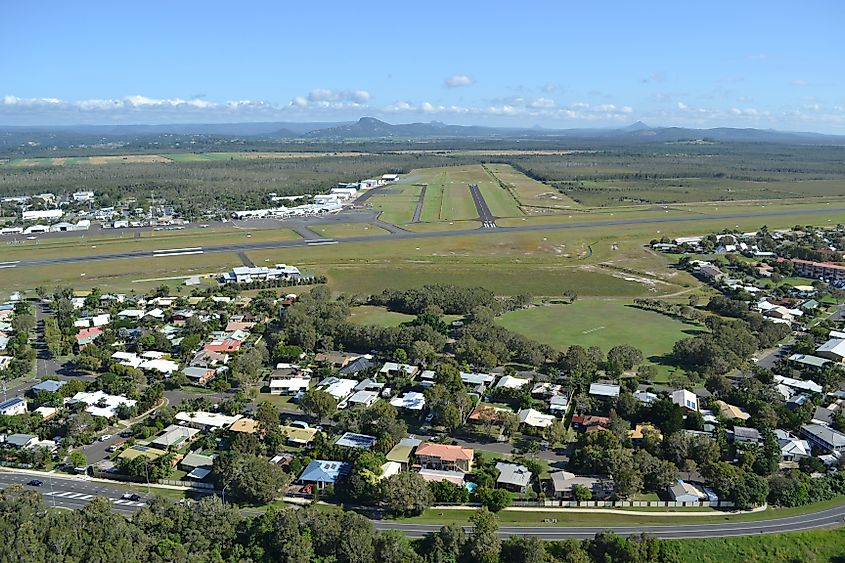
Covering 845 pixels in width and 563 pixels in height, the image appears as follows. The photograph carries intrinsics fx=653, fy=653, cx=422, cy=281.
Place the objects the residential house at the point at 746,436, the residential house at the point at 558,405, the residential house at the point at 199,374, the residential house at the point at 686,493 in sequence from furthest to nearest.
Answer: the residential house at the point at 199,374
the residential house at the point at 558,405
the residential house at the point at 746,436
the residential house at the point at 686,493

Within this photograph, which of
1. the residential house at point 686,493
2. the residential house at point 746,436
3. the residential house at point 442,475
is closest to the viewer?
the residential house at point 686,493

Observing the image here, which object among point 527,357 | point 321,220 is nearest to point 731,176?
point 321,220

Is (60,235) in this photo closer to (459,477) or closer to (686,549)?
(459,477)

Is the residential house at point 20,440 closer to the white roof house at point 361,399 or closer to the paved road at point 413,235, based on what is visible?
the white roof house at point 361,399

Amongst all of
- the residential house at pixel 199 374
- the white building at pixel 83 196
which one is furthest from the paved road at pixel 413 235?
the white building at pixel 83 196

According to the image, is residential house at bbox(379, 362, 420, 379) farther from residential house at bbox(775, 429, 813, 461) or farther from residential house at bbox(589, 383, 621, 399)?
residential house at bbox(775, 429, 813, 461)
